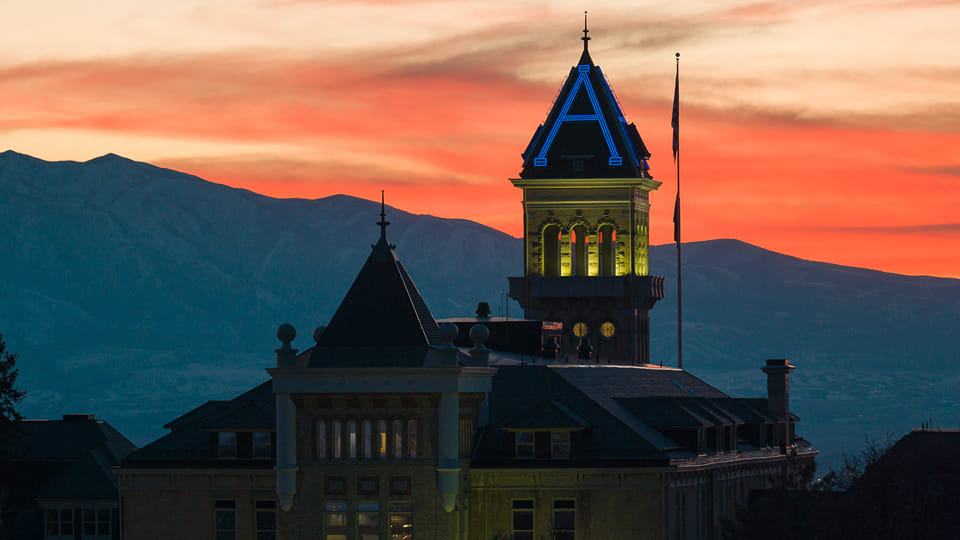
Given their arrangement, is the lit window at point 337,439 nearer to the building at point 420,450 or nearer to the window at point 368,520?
the building at point 420,450

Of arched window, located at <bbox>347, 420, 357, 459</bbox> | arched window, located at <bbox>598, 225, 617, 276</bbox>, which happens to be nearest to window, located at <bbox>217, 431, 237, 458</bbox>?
arched window, located at <bbox>347, 420, 357, 459</bbox>

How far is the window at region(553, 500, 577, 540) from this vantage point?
103 m

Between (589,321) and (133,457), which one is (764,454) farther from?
(133,457)

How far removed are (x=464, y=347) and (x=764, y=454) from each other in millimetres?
18870

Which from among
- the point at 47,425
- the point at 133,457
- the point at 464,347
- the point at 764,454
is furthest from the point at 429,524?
the point at 47,425

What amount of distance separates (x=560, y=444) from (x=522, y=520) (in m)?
3.95

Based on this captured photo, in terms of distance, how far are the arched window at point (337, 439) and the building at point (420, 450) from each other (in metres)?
0.09

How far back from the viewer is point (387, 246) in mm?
102625

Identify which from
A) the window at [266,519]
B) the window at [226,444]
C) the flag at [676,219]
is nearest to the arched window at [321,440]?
the window at [266,519]

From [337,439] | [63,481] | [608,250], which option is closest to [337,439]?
[337,439]

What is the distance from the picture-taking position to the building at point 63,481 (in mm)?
127812

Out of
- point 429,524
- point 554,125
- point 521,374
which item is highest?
point 554,125

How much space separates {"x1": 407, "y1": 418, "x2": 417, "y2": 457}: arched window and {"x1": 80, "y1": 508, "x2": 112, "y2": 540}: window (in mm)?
33167

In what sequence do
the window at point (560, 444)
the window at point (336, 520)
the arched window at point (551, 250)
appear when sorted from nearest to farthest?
1. the window at point (336, 520)
2. the window at point (560, 444)
3. the arched window at point (551, 250)
